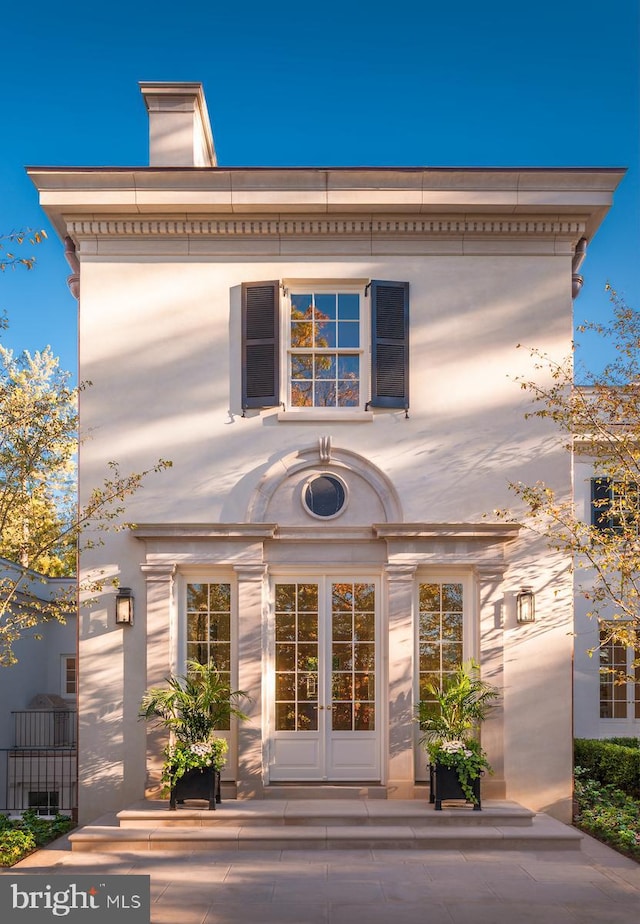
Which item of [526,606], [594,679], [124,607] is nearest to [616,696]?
[594,679]

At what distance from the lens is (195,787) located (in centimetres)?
904

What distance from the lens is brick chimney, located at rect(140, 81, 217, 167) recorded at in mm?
11133

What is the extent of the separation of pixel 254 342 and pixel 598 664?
27.4 feet

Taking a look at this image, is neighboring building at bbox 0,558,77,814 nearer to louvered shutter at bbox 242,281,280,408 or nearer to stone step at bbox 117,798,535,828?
stone step at bbox 117,798,535,828

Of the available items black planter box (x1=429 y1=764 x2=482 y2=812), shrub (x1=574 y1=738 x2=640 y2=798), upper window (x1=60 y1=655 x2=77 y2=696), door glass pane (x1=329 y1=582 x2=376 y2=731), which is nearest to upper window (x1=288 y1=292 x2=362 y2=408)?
door glass pane (x1=329 y1=582 x2=376 y2=731)

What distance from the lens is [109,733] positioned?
9789 millimetres

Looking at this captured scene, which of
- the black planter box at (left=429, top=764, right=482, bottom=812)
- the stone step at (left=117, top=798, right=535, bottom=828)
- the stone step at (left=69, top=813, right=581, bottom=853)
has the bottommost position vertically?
the stone step at (left=69, top=813, right=581, bottom=853)

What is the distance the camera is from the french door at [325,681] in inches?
390

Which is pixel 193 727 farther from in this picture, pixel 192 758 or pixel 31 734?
pixel 31 734

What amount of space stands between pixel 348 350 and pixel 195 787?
5425 millimetres

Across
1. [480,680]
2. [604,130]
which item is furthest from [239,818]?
[604,130]

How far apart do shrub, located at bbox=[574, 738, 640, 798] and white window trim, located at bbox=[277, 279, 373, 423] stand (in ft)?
20.7

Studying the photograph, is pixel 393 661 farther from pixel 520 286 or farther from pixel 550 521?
pixel 520 286

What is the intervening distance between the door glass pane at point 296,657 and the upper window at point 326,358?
2.38 metres
